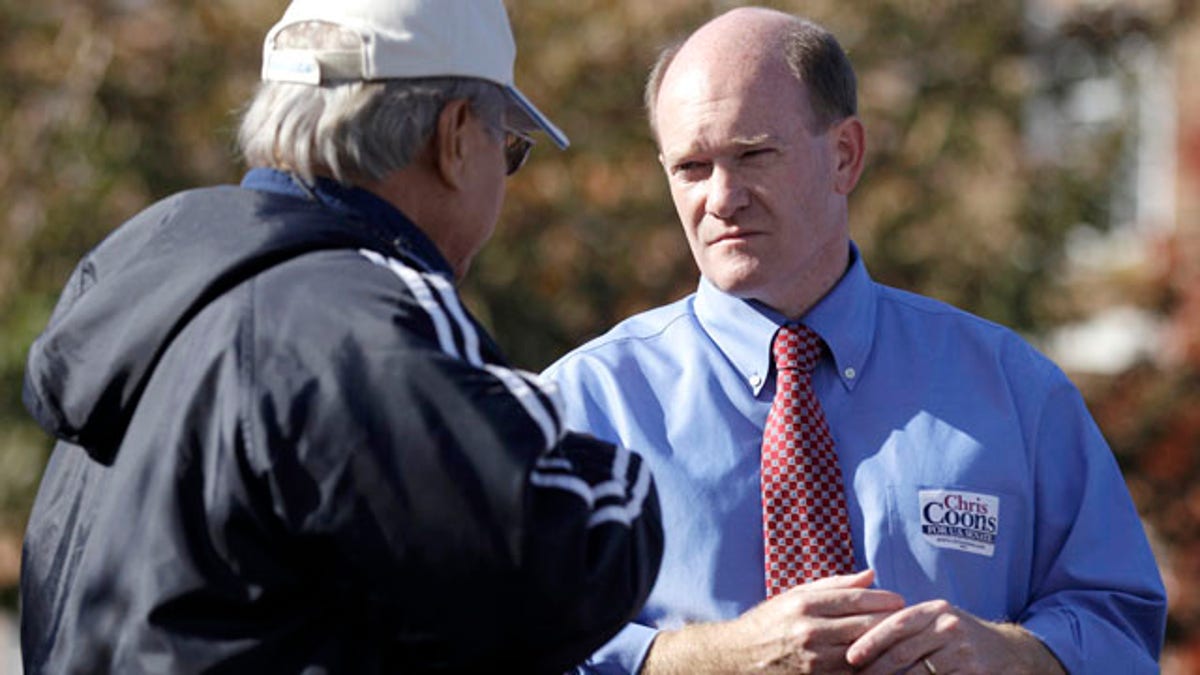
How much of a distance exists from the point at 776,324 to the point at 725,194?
0.94ft

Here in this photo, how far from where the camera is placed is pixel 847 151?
12.3ft

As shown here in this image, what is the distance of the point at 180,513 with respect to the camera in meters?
2.14

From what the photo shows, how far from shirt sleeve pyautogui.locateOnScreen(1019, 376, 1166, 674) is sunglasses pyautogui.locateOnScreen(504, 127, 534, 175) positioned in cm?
122

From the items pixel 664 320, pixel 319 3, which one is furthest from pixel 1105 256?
pixel 319 3

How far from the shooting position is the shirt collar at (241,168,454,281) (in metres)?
2.37

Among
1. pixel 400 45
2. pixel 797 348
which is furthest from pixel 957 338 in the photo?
pixel 400 45

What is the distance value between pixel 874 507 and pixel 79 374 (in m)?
1.58

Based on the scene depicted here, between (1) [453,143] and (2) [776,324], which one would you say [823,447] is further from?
(1) [453,143]

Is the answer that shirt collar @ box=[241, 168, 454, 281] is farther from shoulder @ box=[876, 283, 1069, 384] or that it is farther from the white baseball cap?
shoulder @ box=[876, 283, 1069, 384]

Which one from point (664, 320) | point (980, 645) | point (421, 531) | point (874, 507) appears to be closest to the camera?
point (421, 531)

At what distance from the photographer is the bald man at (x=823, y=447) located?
120 inches

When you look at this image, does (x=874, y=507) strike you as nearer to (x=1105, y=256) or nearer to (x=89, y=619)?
(x=89, y=619)

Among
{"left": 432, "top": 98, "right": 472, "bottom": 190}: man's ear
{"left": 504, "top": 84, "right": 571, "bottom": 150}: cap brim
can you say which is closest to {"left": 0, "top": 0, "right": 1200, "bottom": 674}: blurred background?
{"left": 504, "top": 84, "right": 571, "bottom": 150}: cap brim

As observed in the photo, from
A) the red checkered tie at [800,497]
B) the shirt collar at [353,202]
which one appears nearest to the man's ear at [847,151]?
the red checkered tie at [800,497]
